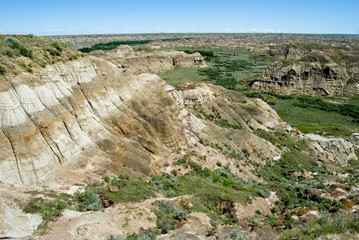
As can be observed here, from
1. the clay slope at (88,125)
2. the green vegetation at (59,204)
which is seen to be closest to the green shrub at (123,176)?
the clay slope at (88,125)

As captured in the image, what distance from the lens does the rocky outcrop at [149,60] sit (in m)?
94.3

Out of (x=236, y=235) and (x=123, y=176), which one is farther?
(x=123, y=176)

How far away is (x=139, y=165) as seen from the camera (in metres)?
22.0

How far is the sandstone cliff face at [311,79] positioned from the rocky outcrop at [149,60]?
1733 inches

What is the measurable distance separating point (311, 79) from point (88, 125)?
8040 cm

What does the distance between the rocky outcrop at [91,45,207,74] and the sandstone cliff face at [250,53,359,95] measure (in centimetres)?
4402

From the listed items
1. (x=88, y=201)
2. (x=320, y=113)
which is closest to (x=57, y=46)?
(x=88, y=201)

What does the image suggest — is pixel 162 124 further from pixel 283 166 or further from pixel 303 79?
pixel 303 79

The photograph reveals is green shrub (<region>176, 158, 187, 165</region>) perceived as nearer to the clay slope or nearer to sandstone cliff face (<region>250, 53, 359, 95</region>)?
the clay slope

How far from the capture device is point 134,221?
13.4m

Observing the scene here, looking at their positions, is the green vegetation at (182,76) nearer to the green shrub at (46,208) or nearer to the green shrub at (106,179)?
the green shrub at (106,179)

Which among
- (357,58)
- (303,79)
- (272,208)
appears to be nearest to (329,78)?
(303,79)

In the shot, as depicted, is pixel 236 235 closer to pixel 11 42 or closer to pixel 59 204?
pixel 59 204

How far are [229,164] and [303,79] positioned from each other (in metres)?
66.9
